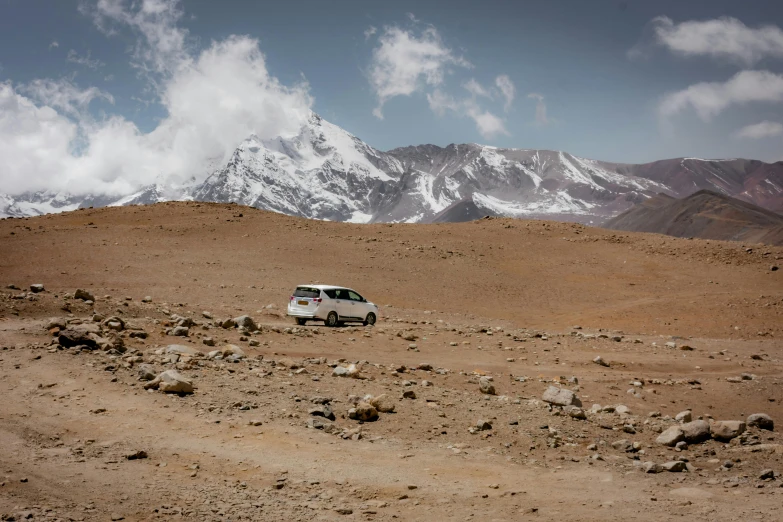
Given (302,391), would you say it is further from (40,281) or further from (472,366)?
(40,281)

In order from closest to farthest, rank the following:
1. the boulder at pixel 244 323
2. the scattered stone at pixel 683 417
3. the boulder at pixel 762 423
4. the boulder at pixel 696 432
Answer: the boulder at pixel 696 432
the boulder at pixel 762 423
the scattered stone at pixel 683 417
the boulder at pixel 244 323

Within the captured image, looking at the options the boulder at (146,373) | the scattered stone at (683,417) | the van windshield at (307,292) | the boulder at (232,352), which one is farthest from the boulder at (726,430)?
the van windshield at (307,292)

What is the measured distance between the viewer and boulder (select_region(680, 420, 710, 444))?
387 inches

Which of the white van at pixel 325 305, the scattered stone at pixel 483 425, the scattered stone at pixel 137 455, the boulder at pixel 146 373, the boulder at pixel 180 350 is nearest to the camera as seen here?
the scattered stone at pixel 137 455

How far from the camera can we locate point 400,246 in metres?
40.7

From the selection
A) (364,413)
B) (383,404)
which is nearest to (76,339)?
(364,413)

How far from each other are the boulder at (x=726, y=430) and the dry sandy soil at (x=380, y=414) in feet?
0.53

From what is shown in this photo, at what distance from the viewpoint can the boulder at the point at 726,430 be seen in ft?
32.8

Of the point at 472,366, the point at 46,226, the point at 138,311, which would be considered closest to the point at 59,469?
the point at 472,366

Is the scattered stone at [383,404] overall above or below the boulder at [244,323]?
below

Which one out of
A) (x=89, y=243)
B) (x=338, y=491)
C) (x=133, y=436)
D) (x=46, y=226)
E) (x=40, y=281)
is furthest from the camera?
(x=46, y=226)

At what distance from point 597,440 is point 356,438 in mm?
3959

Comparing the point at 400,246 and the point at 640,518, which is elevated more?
the point at 400,246

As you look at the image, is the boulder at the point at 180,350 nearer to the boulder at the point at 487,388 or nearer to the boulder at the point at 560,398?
the boulder at the point at 487,388
